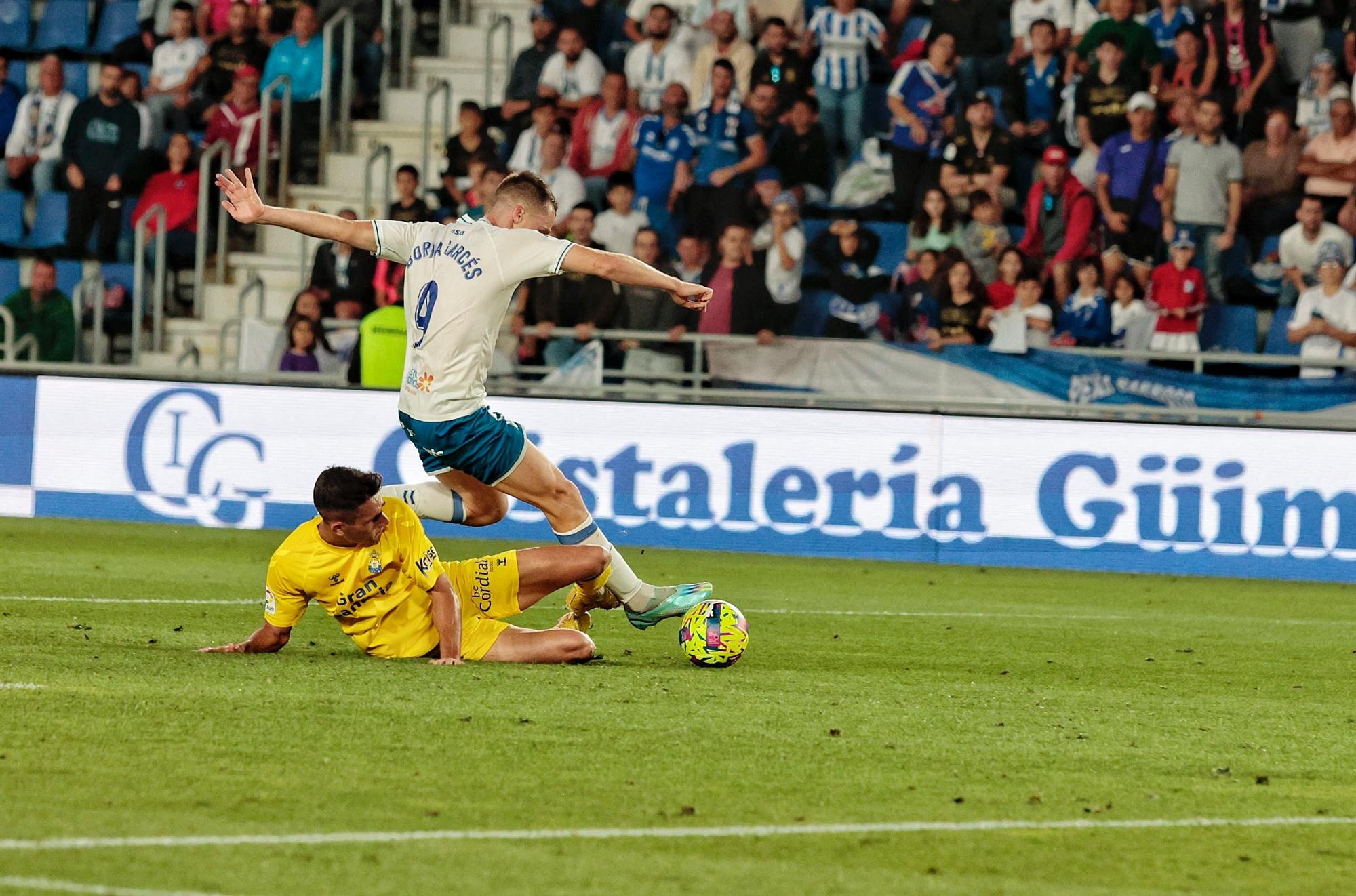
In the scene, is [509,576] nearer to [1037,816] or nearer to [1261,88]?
[1037,816]

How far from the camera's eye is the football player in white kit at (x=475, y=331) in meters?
8.13

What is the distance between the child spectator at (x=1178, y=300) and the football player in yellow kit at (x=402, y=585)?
28.8 feet

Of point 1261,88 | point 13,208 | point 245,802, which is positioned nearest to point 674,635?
point 245,802

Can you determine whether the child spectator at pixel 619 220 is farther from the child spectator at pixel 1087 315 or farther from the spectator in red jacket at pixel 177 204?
the spectator in red jacket at pixel 177 204

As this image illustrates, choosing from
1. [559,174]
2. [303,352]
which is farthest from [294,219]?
[559,174]

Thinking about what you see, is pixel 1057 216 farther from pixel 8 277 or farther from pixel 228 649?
pixel 228 649

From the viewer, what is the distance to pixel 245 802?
200 inches

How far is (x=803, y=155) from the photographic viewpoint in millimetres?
17641

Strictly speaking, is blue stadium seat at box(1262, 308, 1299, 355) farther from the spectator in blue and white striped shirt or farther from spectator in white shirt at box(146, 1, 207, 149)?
spectator in white shirt at box(146, 1, 207, 149)

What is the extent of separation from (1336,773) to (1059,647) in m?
3.43

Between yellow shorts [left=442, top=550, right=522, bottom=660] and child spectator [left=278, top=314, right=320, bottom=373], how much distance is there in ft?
27.9

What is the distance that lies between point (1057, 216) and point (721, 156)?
3127mm

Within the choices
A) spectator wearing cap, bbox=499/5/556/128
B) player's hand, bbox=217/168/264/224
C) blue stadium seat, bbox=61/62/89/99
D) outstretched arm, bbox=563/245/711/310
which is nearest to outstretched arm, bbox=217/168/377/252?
player's hand, bbox=217/168/264/224

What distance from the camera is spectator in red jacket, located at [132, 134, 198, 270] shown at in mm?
18969
